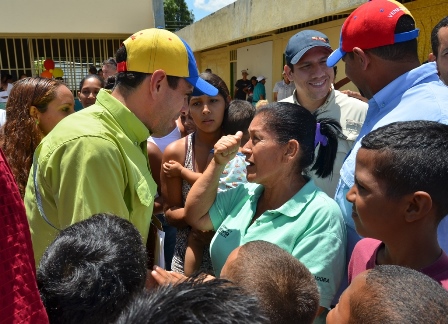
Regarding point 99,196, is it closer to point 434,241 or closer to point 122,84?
point 122,84

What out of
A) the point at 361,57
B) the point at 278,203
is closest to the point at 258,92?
the point at 361,57

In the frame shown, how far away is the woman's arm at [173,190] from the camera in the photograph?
2.37m

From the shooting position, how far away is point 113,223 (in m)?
1.12

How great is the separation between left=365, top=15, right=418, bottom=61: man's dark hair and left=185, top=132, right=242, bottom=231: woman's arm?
2.53ft

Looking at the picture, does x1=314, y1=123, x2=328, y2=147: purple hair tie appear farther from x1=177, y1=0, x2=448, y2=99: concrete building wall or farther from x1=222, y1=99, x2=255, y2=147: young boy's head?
x1=177, y1=0, x2=448, y2=99: concrete building wall

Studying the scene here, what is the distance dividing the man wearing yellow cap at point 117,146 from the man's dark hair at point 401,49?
2.64ft

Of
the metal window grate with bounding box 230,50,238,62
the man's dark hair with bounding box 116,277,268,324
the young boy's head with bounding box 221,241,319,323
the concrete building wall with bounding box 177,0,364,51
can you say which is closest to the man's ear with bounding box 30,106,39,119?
the young boy's head with bounding box 221,241,319,323

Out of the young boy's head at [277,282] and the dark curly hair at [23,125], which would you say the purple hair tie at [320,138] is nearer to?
the young boy's head at [277,282]

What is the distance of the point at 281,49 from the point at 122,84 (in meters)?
11.2

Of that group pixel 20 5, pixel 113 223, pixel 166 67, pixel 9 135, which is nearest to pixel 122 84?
pixel 166 67

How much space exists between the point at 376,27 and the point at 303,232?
37.2 inches

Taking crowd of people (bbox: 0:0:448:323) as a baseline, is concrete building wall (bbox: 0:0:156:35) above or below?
above

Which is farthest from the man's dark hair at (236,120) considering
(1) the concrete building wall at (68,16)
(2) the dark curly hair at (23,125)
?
(1) the concrete building wall at (68,16)

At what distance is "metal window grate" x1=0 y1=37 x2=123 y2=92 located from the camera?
1209 centimetres
